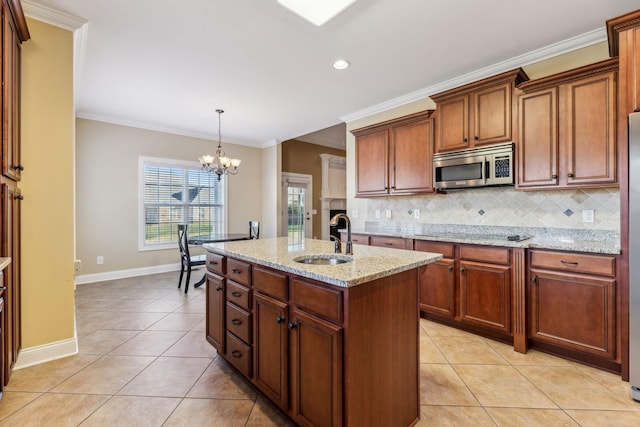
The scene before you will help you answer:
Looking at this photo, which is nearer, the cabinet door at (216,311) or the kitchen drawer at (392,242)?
the cabinet door at (216,311)

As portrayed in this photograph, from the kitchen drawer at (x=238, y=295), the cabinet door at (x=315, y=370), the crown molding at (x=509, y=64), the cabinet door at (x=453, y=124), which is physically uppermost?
the crown molding at (x=509, y=64)

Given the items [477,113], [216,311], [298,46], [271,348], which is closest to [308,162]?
[298,46]

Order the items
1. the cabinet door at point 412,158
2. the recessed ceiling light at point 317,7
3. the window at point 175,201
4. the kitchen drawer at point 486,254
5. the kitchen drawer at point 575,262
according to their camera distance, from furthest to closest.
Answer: the window at point 175,201 < the cabinet door at point 412,158 < the kitchen drawer at point 486,254 < the recessed ceiling light at point 317,7 < the kitchen drawer at point 575,262

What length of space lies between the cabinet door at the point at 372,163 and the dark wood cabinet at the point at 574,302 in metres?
1.90

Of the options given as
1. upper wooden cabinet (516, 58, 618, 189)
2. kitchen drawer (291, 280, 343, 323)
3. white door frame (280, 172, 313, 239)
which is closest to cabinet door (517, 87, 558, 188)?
upper wooden cabinet (516, 58, 618, 189)

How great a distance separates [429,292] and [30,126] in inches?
141

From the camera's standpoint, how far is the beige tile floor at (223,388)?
5.38ft

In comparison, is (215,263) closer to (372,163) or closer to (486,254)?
(486,254)

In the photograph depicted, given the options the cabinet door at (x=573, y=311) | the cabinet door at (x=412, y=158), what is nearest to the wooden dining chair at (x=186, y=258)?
the cabinet door at (x=412, y=158)

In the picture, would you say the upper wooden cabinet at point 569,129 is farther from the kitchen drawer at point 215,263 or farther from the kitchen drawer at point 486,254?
the kitchen drawer at point 215,263

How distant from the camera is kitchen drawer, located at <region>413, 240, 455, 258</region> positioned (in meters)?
2.76

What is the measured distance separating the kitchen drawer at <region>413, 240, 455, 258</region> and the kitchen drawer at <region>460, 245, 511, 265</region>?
0.33 feet

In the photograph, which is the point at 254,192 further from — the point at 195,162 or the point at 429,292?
the point at 429,292

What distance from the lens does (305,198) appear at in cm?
705
